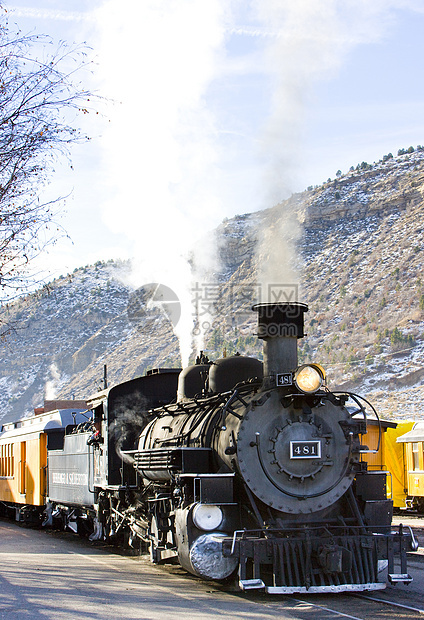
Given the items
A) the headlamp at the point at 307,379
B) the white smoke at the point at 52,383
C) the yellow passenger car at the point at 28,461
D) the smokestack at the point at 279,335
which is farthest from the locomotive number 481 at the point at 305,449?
the white smoke at the point at 52,383

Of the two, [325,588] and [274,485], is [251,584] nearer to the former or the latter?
[325,588]

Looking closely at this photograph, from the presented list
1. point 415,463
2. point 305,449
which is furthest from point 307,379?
point 415,463

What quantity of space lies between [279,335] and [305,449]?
4.43 ft

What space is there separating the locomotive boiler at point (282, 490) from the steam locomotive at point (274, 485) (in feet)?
Result: 0.04

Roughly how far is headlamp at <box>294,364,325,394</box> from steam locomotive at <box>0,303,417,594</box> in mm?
11

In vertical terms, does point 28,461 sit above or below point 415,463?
above

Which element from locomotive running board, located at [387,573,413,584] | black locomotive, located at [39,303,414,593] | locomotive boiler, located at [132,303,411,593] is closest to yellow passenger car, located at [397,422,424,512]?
black locomotive, located at [39,303,414,593]

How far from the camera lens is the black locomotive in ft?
27.1

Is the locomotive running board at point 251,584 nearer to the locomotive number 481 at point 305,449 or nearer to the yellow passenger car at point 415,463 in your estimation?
the locomotive number 481 at point 305,449

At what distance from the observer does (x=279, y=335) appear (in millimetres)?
9008

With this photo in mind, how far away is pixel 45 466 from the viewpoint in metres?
19.2

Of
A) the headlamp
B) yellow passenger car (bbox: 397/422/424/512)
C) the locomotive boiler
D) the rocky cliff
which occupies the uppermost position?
the rocky cliff

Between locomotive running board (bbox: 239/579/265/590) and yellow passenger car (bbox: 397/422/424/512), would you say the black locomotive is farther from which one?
yellow passenger car (bbox: 397/422/424/512)

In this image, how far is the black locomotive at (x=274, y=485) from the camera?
27.1 feet
